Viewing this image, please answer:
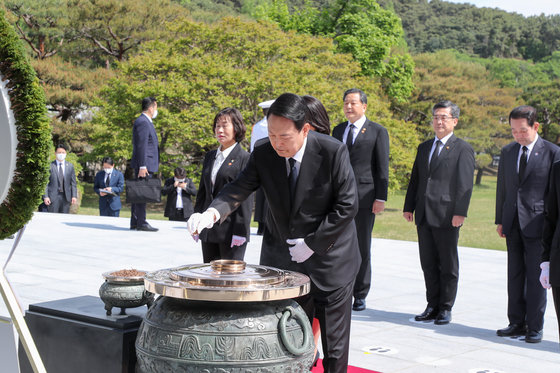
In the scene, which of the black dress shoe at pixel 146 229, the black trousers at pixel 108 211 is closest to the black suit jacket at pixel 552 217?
the black dress shoe at pixel 146 229

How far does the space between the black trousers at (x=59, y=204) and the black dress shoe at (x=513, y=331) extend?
10492 mm

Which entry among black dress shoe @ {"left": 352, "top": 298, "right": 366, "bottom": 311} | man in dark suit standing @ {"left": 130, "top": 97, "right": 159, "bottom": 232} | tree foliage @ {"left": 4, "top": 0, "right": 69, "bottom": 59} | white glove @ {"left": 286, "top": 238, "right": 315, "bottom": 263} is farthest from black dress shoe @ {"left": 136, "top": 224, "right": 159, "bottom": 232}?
tree foliage @ {"left": 4, "top": 0, "right": 69, "bottom": 59}

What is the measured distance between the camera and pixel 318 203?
11.5ft

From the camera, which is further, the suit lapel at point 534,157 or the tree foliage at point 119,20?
the tree foliage at point 119,20

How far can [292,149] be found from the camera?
3348 millimetres

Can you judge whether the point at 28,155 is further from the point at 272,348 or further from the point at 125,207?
the point at 125,207

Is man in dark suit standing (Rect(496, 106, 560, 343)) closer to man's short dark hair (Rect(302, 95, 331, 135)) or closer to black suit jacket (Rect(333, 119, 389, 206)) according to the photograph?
black suit jacket (Rect(333, 119, 389, 206))

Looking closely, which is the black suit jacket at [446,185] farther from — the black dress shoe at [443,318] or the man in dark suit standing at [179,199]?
the man in dark suit standing at [179,199]

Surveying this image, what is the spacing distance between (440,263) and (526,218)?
0.87 meters

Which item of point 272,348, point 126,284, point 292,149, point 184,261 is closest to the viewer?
point 272,348

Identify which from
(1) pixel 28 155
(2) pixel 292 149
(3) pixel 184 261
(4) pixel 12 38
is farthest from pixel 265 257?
(3) pixel 184 261

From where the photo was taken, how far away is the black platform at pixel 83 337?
132 inches

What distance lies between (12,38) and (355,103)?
3.56 metres

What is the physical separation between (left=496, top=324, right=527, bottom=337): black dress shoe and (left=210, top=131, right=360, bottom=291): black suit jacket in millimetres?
2513
